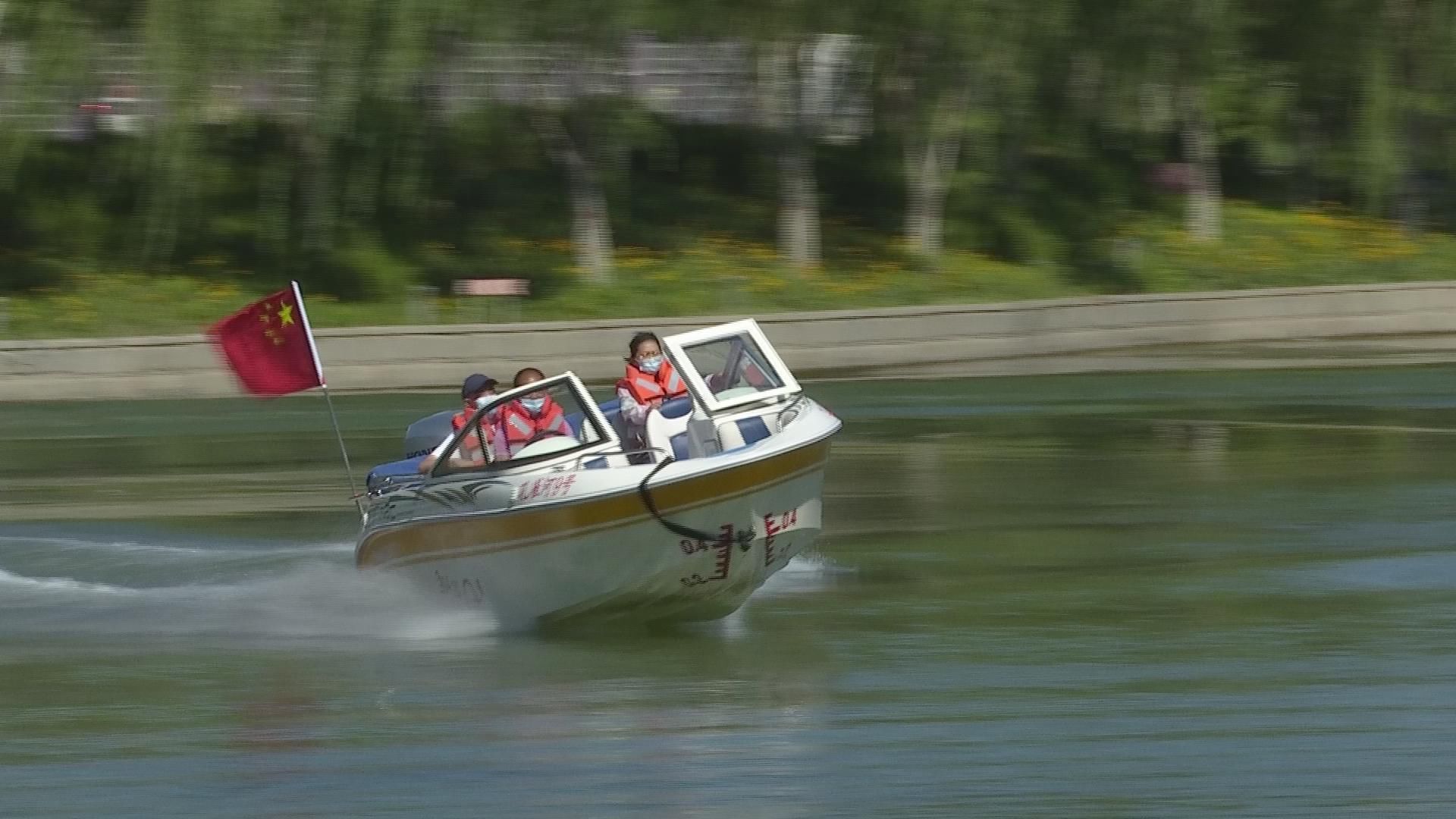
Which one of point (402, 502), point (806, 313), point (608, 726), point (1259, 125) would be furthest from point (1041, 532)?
point (1259, 125)

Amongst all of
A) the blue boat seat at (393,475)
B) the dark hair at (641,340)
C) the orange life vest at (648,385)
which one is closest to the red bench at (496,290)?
the blue boat seat at (393,475)

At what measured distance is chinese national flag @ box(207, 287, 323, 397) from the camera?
41.3ft

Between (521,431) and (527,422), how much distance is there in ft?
0.19

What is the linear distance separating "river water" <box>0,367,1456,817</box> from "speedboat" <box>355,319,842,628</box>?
26cm

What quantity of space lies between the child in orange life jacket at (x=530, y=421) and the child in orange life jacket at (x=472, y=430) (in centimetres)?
6

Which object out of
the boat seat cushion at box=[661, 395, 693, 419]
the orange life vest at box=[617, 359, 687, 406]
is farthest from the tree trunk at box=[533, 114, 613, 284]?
the boat seat cushion at box=[661, 395, 693, 419]

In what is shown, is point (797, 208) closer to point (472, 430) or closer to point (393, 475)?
point (393, 475)

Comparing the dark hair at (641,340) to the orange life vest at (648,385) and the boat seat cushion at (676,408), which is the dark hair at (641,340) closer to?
the orange life vest at (648,385)

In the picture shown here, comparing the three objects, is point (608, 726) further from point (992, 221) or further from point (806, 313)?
point (992, 221)

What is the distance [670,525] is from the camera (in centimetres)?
1091

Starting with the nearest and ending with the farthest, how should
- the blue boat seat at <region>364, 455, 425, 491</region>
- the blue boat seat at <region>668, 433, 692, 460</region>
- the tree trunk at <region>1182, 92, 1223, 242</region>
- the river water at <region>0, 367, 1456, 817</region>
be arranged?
the river water at <region>0, 367, 1456, 817</region>
the blue boat seat at <region>668, 433, 692, 460</region>
the blue boat seat at <region>364, 455, 425, 491</region>
the tree trunk at <region>1182, 92, 1223, 242</region>

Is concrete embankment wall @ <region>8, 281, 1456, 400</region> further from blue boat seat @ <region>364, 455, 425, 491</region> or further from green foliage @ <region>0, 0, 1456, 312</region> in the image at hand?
blue boat seat @ <region>364, 455, 425, 491</region>

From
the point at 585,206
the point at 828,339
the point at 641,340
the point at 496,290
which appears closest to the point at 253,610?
the point at 641,340

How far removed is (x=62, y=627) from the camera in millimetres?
12648
